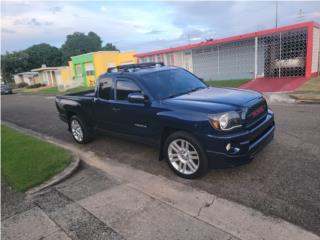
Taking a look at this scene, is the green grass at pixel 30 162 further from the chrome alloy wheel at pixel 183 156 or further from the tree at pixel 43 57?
the tree at pixel 43 57

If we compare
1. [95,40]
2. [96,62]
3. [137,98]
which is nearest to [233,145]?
[137,98]

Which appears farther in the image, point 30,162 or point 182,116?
point 30,162

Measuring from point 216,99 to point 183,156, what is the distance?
1065 mm

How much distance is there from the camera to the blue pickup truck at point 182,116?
3676 mm

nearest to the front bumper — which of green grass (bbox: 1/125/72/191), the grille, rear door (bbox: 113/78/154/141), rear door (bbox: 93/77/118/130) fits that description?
the grille

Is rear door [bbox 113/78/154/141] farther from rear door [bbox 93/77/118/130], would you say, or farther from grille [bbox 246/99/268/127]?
grille [bbox 246/99/268/127]

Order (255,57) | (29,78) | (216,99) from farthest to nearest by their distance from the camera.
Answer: (29,78)
(255,57)
(216,99)

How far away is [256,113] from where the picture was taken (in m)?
4.07

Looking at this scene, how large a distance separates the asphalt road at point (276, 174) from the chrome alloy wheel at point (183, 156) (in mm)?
195

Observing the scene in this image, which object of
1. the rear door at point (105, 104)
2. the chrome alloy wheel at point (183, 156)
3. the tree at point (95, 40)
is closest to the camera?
the chrome alloy wheel at point (183, 156)

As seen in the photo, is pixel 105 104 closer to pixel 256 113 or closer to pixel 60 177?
pixel 60 177

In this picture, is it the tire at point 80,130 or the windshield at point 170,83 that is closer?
the windshield at point 170,83

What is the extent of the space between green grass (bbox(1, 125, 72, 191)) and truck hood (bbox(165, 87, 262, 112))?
271cm

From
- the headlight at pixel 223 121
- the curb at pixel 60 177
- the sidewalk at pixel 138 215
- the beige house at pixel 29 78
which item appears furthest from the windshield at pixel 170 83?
the beige house at pixel 29 78
